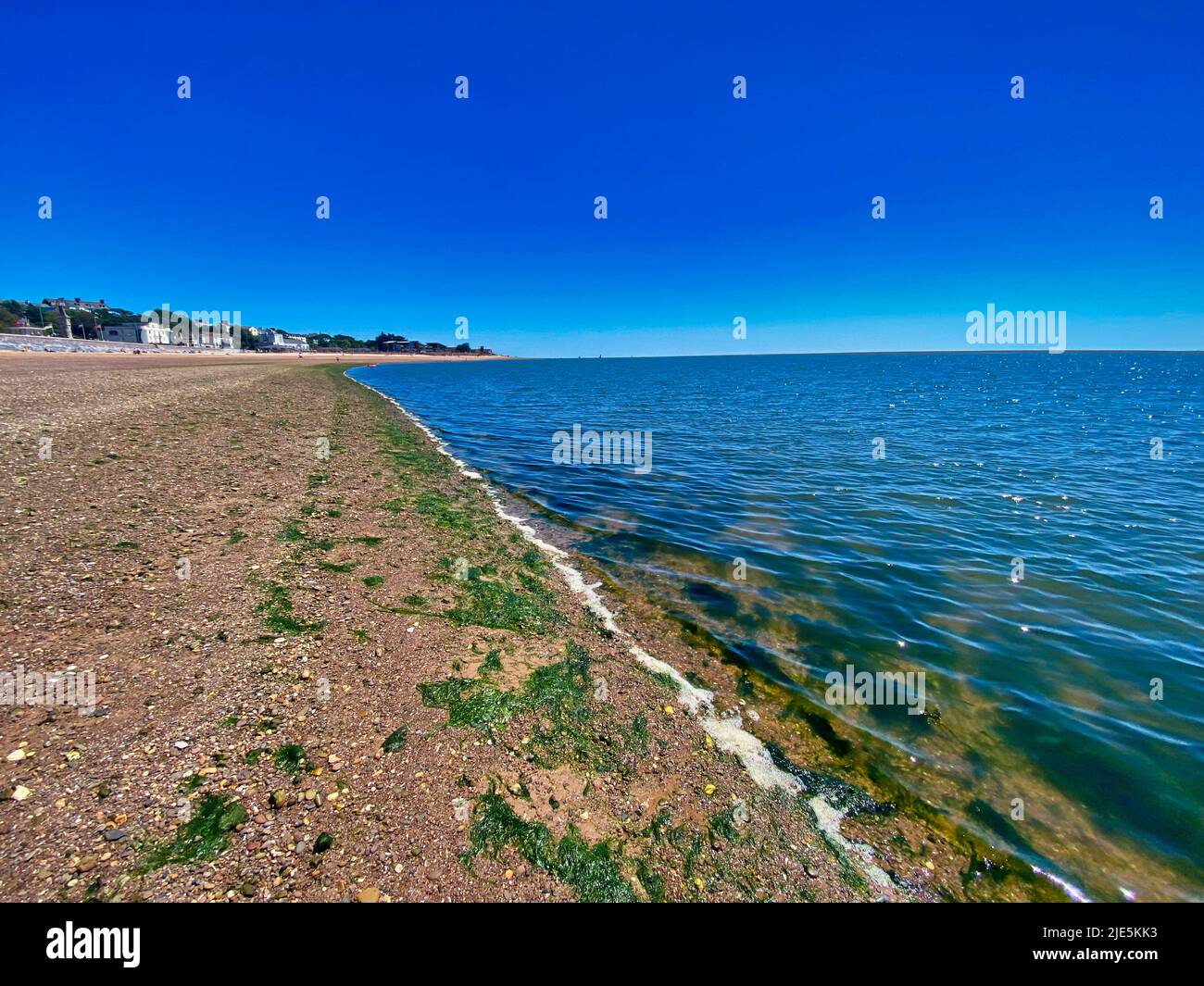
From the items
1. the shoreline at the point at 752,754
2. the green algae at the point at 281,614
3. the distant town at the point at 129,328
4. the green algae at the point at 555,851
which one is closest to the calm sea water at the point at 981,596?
the shoreline at the point at 752,754

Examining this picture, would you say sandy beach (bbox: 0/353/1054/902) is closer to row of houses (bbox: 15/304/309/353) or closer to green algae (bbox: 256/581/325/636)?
green algae (bbox: 256/581/325/636)

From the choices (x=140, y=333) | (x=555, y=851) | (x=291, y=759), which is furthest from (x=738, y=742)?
(x=140, y=333)

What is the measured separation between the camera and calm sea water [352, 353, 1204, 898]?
662 cm

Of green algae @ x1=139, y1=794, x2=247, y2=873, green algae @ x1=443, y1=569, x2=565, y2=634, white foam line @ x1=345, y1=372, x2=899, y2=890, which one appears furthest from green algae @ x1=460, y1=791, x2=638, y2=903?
green algae @ x1=443, y1=569, x2=565, y2=634

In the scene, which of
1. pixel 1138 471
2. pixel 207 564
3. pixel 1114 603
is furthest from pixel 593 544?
pixel 1138 471

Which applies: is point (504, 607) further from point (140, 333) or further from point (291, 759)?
point (140, 333)

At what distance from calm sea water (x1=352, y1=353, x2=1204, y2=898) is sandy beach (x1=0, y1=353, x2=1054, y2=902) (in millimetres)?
1748

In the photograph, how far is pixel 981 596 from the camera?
38.7 ft

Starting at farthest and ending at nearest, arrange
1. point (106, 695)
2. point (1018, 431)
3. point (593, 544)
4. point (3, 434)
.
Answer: point (1018, 431) → point (3, 434) → point (593, 544) → point (106, 695)

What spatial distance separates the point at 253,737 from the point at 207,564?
19.6 ft

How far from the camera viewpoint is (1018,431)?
122ft
